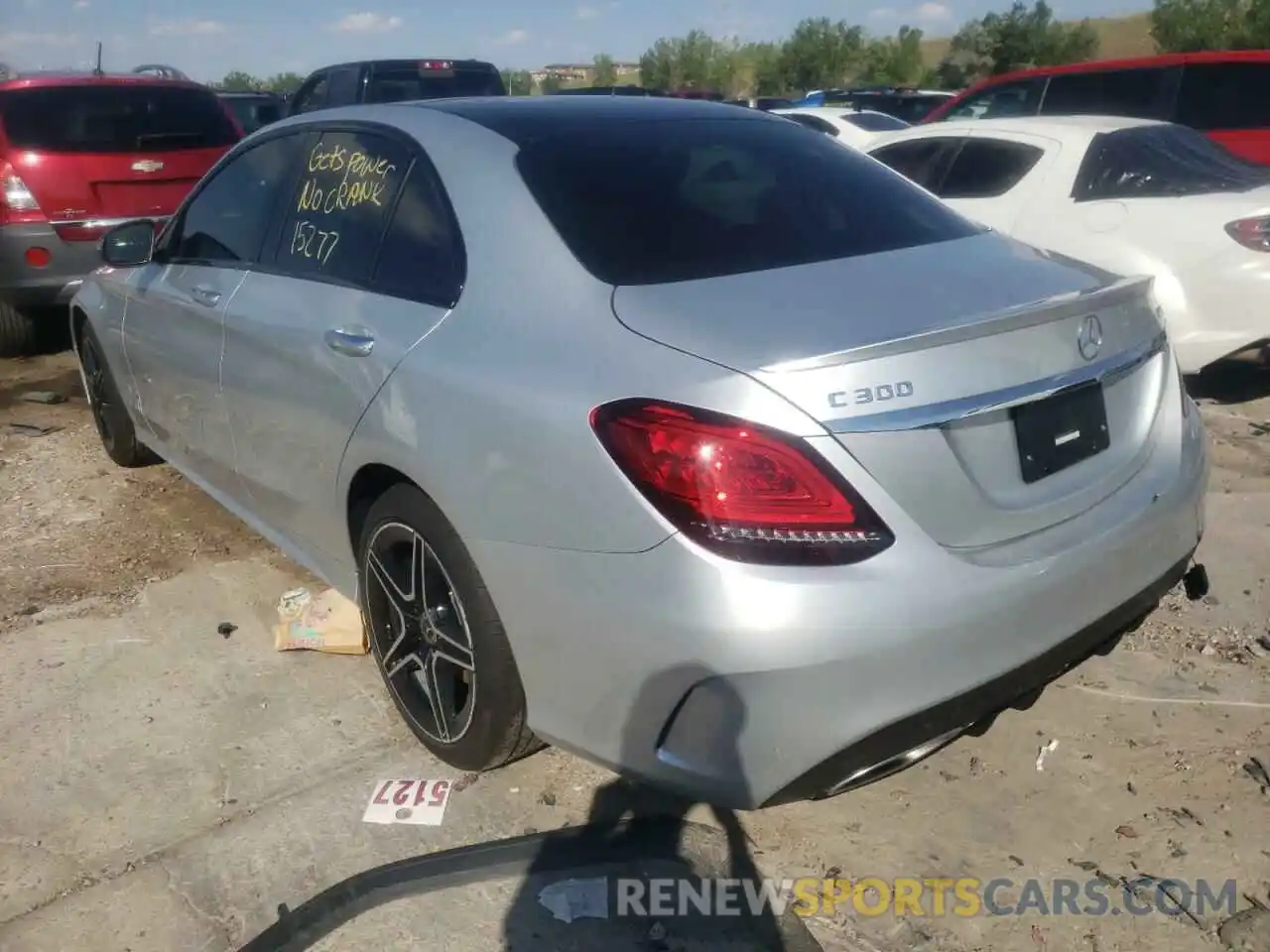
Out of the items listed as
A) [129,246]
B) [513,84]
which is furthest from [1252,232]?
[513,84]

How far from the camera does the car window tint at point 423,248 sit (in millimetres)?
2684

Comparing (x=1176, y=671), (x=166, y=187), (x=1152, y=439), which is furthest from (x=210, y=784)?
(x=166, y=187)

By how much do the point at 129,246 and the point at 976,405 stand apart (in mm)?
3424

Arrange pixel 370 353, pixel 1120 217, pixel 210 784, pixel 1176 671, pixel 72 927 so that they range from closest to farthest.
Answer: pixel 72 927 → pixel 370 353 → pixel 210 784 → pixel 1176 671 → pixel 1120 217

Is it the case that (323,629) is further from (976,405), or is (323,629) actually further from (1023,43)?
(1023,43)

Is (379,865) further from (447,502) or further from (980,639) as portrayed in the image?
(980,639)

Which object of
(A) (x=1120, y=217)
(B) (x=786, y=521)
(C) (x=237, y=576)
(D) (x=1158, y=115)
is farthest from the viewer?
(D) (x=1158, y=115)

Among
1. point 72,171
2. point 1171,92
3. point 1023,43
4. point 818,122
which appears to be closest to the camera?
point 72,171

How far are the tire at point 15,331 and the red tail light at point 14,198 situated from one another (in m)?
0.67

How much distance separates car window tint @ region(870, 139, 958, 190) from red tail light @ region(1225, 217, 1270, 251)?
70.3 inches

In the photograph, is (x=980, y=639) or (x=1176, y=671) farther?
(x=1176, y=671)

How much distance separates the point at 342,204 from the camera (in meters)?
3.21

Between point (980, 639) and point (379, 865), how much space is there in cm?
146

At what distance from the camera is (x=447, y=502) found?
2.50m
